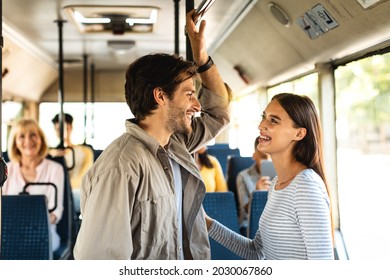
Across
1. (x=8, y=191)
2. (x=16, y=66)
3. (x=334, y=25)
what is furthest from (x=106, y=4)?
(x=16, y=66)

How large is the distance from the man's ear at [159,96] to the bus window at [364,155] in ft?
4.24

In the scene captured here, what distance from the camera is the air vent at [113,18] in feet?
14.0

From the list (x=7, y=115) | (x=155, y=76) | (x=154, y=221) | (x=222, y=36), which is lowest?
(x=154, y=221)

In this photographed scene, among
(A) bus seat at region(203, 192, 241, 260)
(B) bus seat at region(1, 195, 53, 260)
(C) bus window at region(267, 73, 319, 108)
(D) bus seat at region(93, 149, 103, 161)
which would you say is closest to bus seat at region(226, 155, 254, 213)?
(C) bus window at region(267, 73, 319, 108)

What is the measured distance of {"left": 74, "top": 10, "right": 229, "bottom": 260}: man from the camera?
46.3 inches

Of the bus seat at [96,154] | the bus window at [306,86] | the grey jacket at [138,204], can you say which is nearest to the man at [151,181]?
the grey jacket at [138,204]

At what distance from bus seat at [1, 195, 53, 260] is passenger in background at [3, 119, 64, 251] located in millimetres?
522

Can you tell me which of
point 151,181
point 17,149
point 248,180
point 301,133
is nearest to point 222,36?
point 248,180

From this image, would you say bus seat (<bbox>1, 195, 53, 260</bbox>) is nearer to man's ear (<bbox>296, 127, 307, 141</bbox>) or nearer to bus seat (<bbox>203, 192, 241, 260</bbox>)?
bus seat (<bbox>203, 192, 241, 260</bbox>)

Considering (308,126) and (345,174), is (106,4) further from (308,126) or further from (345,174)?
(308,126)

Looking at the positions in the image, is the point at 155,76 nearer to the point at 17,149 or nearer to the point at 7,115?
the point at 17,149

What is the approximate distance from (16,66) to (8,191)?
350 cm

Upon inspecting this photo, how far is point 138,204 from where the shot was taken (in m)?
1.25

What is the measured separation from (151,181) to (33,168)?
2.05 metres
